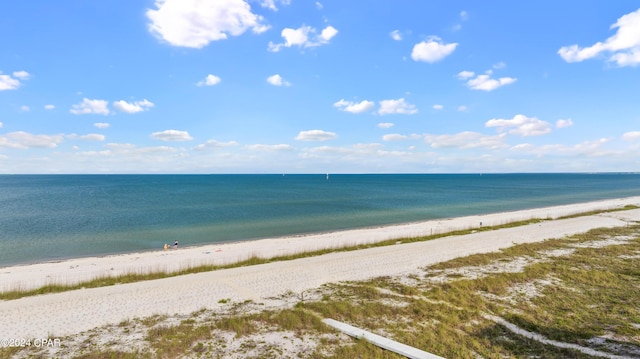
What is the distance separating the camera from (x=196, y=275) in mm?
19828

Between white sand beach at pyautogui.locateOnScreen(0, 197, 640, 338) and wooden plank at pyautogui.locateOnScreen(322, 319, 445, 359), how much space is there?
4.77 meters

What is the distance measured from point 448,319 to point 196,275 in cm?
1479

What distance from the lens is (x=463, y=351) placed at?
9.71 metres

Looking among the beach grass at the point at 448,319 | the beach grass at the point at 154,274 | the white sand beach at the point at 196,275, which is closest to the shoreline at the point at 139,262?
the white sand beach at the point at 196,275

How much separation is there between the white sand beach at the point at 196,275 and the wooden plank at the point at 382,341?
477 cm

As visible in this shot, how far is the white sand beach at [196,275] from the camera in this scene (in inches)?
543

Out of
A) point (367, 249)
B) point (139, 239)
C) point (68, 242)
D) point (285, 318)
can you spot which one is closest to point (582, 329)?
point (285, 318)

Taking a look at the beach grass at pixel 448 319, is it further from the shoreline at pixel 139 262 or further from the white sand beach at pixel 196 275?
the shoreline at pixel 139 262

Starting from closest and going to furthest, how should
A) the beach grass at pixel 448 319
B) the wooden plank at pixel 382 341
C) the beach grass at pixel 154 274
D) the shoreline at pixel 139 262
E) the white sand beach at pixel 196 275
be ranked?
the wooden plank at pixel 382 341, the beach grass at pixel 448 319, the white sand beach at pixel 196 275, the beach grass at pixel 154 274, the shoreline at pixel 139 262

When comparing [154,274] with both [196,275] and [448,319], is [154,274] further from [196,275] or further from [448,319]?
[448,319]

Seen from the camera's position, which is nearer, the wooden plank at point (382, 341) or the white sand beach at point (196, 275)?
the wooden plank at point (382, 341)

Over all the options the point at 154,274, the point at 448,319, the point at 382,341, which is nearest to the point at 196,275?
the point at 154,274

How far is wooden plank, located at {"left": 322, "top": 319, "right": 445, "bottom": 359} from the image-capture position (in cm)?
951

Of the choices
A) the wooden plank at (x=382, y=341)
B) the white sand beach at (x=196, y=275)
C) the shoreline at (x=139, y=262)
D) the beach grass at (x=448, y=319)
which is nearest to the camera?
the wooden plank at (x=382, y=341)
